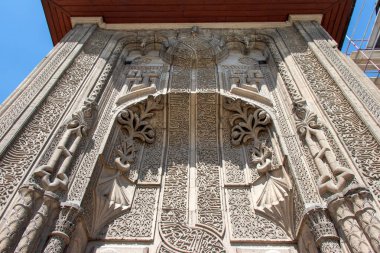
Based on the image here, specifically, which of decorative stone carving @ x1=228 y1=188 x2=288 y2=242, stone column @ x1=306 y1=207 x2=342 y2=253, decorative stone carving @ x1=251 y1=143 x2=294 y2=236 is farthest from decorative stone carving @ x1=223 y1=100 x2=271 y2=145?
stone column @ x1=306 y1=207 x2=342 y2=253

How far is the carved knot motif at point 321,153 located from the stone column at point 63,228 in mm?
2198

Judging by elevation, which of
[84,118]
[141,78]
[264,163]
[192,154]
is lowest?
[264,163]

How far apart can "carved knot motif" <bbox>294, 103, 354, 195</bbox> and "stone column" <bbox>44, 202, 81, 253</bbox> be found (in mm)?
2198

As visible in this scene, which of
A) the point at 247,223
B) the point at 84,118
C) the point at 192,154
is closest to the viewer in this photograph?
the point at 247,223

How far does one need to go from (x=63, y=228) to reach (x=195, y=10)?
534cm

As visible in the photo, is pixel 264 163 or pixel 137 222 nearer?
pixel 137 222

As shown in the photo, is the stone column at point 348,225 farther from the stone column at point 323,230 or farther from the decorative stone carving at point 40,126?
the decorative stone carving at point 40,126

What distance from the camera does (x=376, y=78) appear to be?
8.82 meters

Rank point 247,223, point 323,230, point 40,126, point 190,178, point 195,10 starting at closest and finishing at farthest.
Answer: point 323,230 → point 247,223 → point 40,126 → point 190,178 → point 195,10

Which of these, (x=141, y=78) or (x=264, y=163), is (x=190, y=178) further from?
(x=141, y=78)

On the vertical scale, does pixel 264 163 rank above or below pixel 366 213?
above

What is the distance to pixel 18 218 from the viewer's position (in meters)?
2.82

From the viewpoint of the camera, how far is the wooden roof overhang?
709 centimetres

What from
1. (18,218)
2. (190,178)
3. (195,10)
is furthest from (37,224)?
(195,10)
